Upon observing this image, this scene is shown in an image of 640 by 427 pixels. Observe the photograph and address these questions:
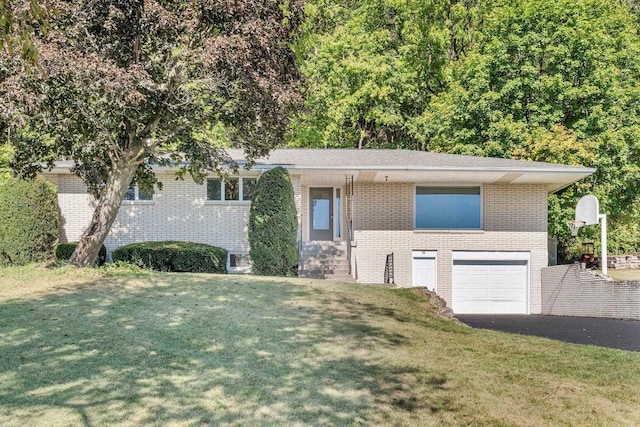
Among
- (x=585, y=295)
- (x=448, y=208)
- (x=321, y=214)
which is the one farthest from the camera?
(x=321, y=214)

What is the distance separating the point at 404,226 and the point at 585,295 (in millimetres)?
5219

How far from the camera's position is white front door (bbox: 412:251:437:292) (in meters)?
15.3

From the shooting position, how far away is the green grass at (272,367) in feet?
14.3

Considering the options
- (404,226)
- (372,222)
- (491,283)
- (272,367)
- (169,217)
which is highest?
(169,217)

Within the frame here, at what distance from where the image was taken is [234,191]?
15.8 meters

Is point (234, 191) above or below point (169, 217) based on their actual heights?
above

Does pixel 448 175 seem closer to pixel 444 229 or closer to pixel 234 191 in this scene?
pixel 444 229

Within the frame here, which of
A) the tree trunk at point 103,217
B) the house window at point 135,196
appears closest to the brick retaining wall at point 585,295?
the tree trunk at point 103,217

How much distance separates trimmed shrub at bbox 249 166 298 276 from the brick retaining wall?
24.5 feet

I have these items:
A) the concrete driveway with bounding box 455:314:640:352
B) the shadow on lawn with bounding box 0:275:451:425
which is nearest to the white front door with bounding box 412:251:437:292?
the concrete driveway with bounding box 455:314:640:352

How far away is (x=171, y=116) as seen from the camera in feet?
34.3

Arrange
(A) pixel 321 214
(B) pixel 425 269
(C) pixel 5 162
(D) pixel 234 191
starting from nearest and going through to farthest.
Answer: (B) pixel 425 269 → (D) pixel 234 191 → (A) pixel 321 214 → (C) pixel 5 162

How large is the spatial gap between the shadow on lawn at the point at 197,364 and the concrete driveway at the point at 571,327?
4.85 meters

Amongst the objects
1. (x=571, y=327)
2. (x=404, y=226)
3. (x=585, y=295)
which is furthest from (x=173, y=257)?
(x=585, y=295)
